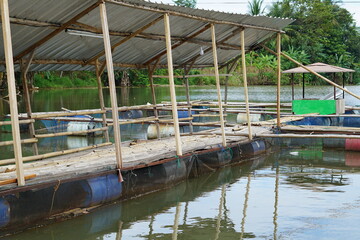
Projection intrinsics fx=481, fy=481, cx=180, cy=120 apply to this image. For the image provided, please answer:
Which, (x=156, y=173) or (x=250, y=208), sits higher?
(x=156, y=173)

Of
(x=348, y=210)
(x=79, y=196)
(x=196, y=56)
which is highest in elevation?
(x=196, y=56)

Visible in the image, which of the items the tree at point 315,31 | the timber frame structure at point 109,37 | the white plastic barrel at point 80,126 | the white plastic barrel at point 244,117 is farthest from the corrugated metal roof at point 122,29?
the tree at point 315,31

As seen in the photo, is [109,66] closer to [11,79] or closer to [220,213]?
[11,79]

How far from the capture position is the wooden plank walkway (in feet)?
22.4

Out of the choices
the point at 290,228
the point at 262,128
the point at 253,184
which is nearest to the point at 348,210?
the point at 290,228

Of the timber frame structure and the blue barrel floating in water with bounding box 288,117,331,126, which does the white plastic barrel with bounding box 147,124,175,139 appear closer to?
the timber frame structure

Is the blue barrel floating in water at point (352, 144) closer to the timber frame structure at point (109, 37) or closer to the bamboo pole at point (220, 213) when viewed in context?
the timber frame structure at point (109, 37)

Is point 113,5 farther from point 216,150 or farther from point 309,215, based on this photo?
point 309,215

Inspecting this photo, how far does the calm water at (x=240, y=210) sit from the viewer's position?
6.47 m

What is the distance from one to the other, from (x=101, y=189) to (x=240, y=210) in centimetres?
222

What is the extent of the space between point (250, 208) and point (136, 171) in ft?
6.29

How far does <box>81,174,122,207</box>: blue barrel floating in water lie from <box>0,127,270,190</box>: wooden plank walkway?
169 mm

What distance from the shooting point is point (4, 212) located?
5738 mm

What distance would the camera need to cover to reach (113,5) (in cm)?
Result: 788
